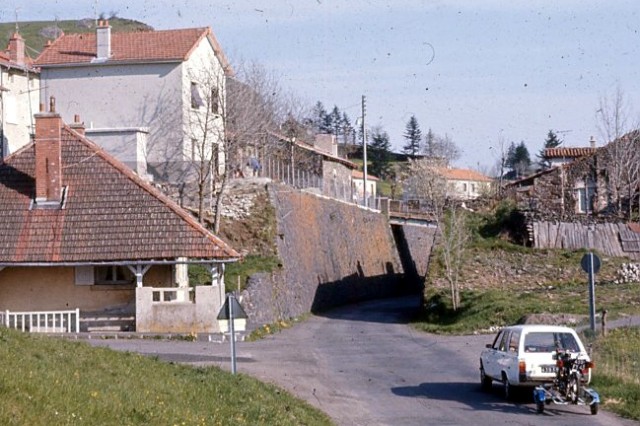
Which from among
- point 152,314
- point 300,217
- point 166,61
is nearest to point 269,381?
point 152,314

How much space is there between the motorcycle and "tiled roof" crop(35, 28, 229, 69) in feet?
119

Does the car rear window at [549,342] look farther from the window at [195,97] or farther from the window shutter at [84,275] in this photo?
the window at [195,97]

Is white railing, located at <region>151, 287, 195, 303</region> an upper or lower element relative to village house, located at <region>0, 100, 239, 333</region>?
lower

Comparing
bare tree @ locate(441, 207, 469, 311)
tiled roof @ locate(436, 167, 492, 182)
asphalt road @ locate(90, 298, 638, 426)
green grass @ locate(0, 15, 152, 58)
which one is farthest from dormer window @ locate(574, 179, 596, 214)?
green grass @ locate(0, 15, 152, 58)

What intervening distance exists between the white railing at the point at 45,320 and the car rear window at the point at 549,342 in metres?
16.7

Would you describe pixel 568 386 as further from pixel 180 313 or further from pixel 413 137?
pixel 413 137

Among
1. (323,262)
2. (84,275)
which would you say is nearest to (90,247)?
(84,275)

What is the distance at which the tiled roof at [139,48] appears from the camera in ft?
180

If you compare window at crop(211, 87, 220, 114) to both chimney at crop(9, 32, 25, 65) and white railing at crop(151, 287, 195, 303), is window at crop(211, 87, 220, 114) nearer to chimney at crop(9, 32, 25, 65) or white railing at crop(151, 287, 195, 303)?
chimney at crop(9, 32, 25, 65)

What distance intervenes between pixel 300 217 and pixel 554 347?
31604mm

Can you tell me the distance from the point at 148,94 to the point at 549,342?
117ft

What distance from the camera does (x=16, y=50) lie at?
2350 inches

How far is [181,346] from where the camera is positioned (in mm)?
31844

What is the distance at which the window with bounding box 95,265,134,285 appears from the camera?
1438 inches
